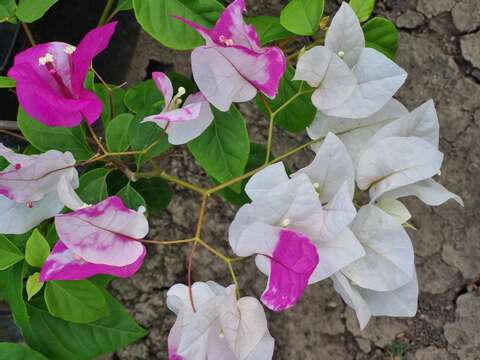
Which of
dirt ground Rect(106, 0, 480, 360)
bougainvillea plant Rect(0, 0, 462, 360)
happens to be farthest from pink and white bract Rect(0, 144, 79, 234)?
dirt ground Rect(106, 0, 480, 360)

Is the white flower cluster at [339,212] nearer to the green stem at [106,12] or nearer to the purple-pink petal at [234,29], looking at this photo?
the purple-pink petal at [234,29]

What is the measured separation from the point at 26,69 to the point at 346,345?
1.05 metres

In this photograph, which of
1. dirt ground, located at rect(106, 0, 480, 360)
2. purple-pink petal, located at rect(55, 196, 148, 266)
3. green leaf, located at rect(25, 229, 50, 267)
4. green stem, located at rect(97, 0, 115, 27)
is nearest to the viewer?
purple-pink petal, located at rect(55, 196, 148, 266)

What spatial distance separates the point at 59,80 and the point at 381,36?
39 centimetres

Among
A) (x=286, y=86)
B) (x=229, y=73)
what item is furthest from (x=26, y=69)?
(x=286, y=86)

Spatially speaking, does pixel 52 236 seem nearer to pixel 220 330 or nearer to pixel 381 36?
pixel 220 330

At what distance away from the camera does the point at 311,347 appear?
1.41m

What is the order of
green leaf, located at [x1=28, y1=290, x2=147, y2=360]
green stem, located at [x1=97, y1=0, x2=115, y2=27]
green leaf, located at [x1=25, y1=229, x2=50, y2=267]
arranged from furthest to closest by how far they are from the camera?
1. green stem, located at [x1=97, y1=0, x2=115, y2=27]
2. green leaf, located at [x1=28, y1=290, x2=147, y2=360]
3. green leaf, located at [x1=25, y1=229, x2=50, y2=267]

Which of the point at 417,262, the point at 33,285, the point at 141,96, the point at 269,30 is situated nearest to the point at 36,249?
the point at 33,285

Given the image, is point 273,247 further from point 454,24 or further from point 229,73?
point 454,24

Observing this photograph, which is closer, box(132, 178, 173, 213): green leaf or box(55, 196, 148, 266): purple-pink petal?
box(55, 196, 148, 266): purple-pink petal

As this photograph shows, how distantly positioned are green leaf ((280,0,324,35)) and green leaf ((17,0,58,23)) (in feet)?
0.92

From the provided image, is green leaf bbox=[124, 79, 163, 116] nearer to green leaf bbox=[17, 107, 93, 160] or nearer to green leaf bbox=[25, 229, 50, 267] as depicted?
green leaf bbox=[17, 107, 93, 160]

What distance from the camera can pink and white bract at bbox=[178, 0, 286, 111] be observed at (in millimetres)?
570
